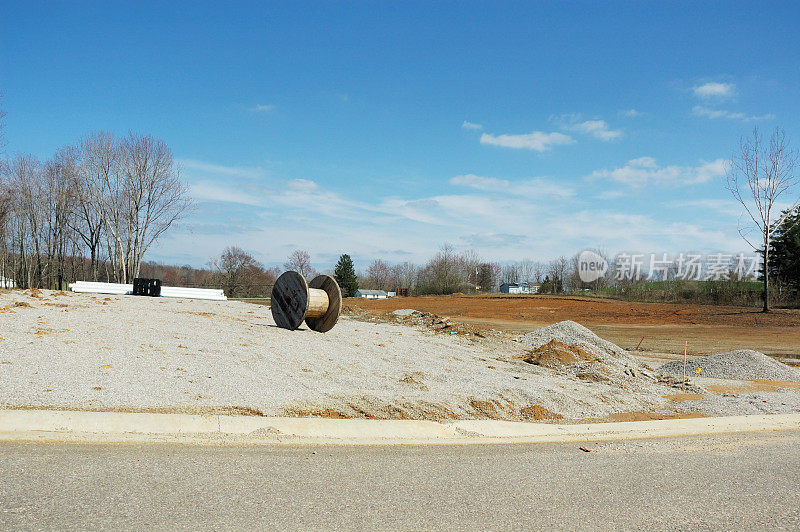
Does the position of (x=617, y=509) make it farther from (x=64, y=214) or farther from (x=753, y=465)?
(x=64, y=214)

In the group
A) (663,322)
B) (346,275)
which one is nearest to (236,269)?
(346,275)

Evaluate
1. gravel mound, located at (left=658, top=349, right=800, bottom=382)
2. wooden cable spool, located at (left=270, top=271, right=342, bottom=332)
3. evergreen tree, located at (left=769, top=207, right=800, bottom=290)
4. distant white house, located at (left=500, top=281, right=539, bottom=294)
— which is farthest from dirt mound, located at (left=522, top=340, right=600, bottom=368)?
distant white house, located at (left=500, top=281, right=539, bottom=294)

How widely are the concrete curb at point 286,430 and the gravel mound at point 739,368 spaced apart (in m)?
7.87

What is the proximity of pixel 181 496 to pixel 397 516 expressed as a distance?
159cm

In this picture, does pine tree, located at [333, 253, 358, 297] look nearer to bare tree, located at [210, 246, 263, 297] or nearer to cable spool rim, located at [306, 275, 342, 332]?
bare tree, located at [210, 246, 263, 297]

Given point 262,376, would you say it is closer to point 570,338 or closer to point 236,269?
point 570,338

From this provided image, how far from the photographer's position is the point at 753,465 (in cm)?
605

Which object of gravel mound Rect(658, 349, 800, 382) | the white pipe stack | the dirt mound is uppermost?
the white pipe stack

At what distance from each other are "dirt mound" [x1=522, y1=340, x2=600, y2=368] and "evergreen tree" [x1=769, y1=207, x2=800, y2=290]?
39853 millimetres

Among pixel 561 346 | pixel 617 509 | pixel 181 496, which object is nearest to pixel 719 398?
pixel 561 346

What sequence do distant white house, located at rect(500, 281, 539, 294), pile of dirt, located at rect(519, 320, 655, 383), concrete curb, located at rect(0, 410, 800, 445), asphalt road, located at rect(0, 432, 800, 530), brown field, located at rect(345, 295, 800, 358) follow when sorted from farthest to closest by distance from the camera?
1. distant white house, located at rect(500, 281, 539, 294)
2. brown field, located at rect(345, 295, 800, 358)
3. pile of dirt, located at rect(519, 320, 655, 383)
4. concrete curb, located at rect(0, 410, 800, 445)
5. asphalt road, located at rect(0, 432, 800, 530)

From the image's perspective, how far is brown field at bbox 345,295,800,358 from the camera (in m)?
24.1

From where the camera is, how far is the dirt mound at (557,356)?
1391cm

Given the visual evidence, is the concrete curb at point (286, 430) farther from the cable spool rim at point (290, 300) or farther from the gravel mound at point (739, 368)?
the gravel mound at point (739, 368)
